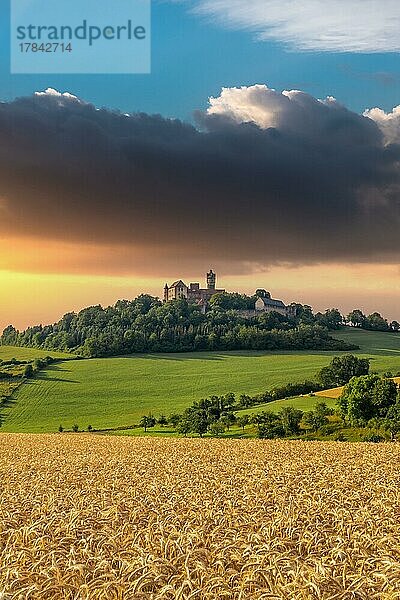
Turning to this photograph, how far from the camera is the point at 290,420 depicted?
252 feet

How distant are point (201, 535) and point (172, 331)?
148 m

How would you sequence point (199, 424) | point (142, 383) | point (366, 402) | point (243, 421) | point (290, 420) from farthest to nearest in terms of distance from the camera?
point (142, 383) < point (243, 421) < point (199, 424) < point (290, 420) < point (366, 402)

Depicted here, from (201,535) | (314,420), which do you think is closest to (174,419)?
(314,420)

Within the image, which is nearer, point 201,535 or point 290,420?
point 201,535

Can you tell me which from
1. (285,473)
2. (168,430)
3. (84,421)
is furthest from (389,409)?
(285,473)

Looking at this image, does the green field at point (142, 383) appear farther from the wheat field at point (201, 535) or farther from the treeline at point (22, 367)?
the wheat field at point (201, 535)

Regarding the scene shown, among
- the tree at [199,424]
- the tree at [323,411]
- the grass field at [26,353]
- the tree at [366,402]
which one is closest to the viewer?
the tree at [366,402]

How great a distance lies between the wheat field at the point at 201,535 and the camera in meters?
7.92

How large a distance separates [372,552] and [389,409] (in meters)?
65.8

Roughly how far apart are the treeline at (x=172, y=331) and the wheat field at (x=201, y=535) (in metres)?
127

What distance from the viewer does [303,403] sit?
93812 mm

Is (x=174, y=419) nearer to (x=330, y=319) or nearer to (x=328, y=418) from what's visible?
(x=328, y=418)

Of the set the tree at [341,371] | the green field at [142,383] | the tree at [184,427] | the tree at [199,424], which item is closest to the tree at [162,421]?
the green field at [142,383]

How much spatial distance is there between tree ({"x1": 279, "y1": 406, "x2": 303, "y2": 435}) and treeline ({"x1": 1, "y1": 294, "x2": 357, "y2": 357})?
69233 mm
